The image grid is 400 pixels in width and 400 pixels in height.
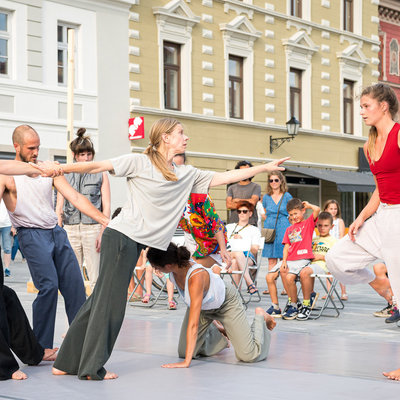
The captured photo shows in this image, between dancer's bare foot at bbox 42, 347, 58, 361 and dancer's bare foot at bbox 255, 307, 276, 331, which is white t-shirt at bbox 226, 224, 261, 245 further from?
dancer's bare foot at bbox 42, 347, 58, 361

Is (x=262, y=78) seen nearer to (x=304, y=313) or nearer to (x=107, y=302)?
(x=304, y=313)

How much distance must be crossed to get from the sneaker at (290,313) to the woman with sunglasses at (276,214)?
8.75ft

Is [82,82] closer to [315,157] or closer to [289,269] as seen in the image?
[315,157]

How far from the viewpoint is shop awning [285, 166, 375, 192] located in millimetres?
28484

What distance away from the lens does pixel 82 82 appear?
22391 mm

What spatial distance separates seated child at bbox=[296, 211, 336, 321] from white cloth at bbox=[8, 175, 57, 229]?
3782 mm

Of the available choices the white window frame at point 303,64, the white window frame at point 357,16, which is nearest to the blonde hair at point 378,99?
the white window frame at point 303,64

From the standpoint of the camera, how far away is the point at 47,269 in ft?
22.2

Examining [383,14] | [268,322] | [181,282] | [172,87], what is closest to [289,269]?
[268,322]

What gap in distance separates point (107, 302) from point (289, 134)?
70.9 ft

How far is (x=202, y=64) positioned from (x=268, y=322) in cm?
1863

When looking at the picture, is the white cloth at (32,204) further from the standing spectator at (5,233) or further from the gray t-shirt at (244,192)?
the standing spectator at (5,233)

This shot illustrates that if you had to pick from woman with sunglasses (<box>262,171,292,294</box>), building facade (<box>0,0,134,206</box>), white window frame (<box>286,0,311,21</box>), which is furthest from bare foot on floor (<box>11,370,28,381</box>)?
white window frame (<box>286,0,311,21</box>)

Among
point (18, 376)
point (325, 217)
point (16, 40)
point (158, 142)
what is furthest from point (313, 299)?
point (16, 40)
